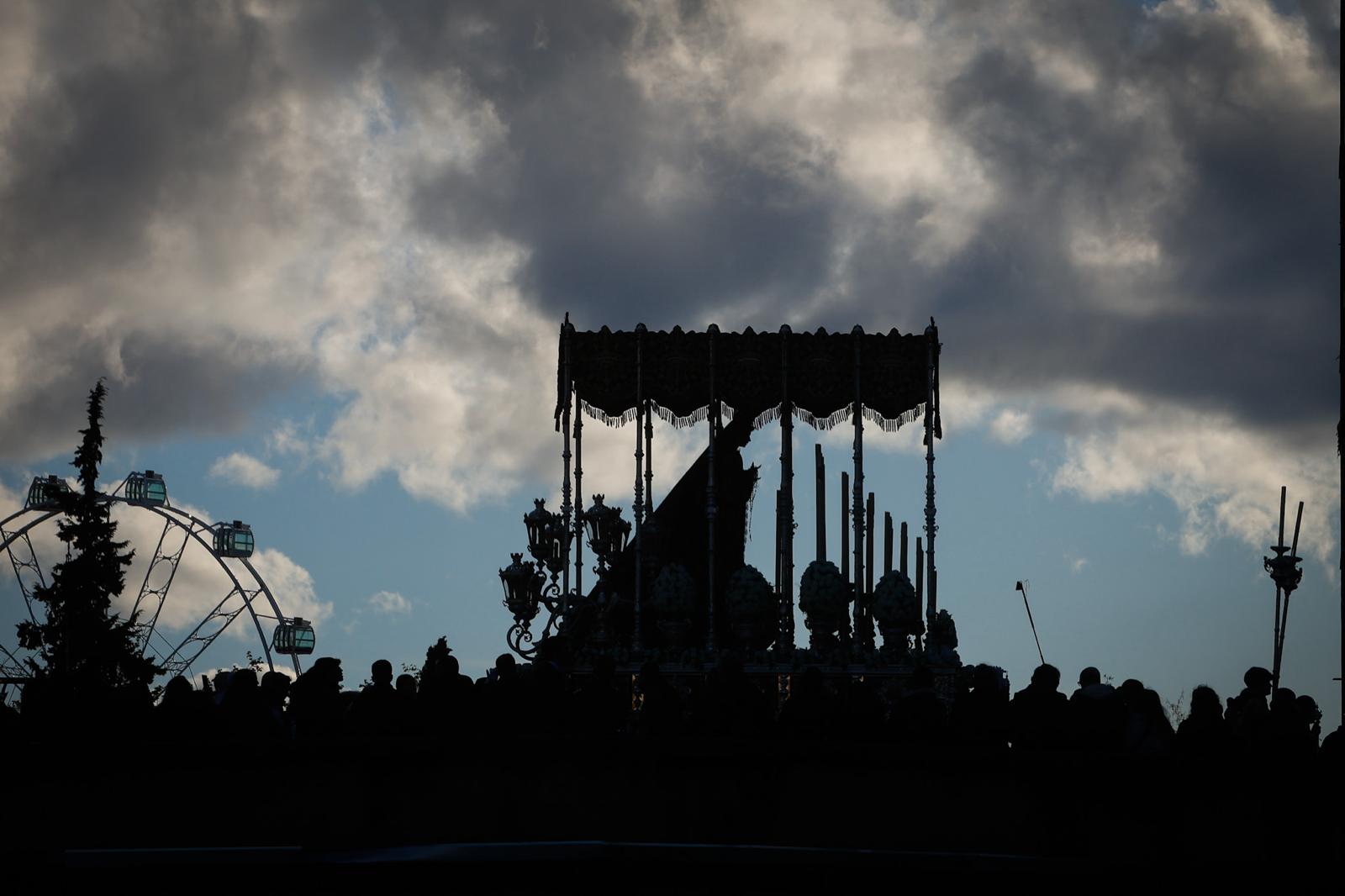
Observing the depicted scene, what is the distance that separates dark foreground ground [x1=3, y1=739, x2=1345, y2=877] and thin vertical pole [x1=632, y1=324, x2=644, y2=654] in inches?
446

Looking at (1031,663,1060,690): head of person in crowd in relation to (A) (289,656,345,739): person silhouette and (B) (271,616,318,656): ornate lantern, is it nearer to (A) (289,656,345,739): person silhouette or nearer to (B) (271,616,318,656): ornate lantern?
(A) (289,656,345,739): person silhouette

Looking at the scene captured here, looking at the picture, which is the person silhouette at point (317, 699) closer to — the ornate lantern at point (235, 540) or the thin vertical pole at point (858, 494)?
the thin vertical pole at point (858, 494)

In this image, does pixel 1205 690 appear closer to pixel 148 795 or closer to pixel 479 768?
pixel 479 768

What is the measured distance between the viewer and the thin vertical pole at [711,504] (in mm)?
27812

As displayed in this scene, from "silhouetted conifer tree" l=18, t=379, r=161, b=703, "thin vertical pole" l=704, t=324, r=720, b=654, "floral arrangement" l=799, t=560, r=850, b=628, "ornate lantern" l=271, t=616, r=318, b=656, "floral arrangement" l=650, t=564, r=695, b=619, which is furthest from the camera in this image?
"ornate lantern" l=271, t=616, r=318, b=656

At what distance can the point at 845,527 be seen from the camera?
29.1 m

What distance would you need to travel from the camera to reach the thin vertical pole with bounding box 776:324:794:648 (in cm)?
2806

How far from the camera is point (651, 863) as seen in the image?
15133 mm

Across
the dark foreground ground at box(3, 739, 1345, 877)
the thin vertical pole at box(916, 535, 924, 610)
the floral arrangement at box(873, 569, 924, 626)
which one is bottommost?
the dark foreground ground at box(3, 739, 1345, 877)

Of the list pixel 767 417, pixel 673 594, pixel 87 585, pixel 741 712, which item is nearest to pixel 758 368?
pixel 767 417

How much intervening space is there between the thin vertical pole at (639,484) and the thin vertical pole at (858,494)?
3025 millimetres

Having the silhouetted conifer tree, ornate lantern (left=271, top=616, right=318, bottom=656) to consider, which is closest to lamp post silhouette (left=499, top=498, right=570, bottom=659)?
the silhouetted conifer tree

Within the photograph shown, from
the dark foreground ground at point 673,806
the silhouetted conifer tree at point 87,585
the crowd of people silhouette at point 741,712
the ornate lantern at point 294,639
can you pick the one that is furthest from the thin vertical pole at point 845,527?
the ornate lantern at point 294,639

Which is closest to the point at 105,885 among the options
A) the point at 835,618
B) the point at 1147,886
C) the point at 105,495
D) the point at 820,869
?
the point at 820,869
